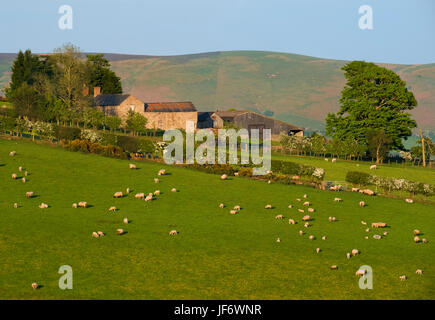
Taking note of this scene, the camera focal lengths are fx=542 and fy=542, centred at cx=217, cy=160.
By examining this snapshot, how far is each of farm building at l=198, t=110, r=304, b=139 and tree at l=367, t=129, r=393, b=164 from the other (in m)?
52.2

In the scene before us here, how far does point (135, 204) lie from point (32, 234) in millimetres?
10747

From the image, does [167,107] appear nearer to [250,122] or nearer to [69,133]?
[250,122]

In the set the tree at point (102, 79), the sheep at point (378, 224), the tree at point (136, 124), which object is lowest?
the sheep at point (378, 224)

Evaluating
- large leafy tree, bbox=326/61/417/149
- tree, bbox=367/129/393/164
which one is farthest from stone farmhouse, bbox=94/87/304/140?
tree, bbox=367/129/393/164

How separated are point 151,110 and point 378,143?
2524 inches

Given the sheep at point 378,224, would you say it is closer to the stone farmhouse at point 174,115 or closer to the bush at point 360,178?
the bush at point 360,178

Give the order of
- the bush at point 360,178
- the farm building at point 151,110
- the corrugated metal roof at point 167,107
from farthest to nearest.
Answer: the corrugated metal roof at point 167,107
the farm building at point 151,110
the bush at point 360,178

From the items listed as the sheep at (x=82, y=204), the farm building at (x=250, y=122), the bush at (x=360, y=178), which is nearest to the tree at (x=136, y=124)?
the farm building at (x=250, y=122)

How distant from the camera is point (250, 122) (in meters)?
151

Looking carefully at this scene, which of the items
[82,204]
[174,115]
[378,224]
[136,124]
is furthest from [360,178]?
[174,115]

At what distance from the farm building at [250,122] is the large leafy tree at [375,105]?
4572 cm

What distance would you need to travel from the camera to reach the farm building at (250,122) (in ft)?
491

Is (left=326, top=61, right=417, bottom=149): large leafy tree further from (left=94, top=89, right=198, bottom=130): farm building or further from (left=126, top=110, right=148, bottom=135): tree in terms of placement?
(left=94, top=89, right=198, bottom=130): farm building

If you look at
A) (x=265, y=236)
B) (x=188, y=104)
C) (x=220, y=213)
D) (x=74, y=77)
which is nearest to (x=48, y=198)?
(x=220, y=213)
